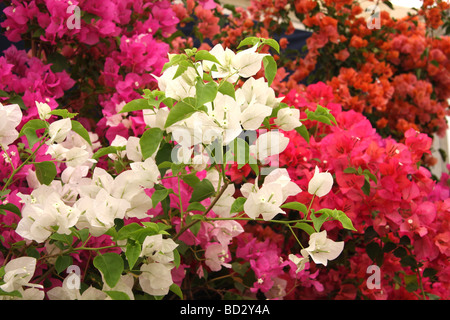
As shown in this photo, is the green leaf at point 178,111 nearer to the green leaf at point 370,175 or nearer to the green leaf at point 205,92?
the green leaf at point 205,92

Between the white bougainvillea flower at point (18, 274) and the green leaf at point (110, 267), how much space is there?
7 cm

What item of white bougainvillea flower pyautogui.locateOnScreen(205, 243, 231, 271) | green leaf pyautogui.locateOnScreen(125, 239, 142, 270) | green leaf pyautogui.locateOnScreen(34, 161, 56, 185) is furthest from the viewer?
white bougainvillea flower pyautogui.locateOnScreen(205, 243, 231, 271)

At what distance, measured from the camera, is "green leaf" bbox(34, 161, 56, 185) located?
60cm

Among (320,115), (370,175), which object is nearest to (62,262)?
(320,115)

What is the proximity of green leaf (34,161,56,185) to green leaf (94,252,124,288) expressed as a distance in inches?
6.1

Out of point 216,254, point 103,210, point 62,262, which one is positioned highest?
point 103,210

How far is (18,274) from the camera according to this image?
52cm

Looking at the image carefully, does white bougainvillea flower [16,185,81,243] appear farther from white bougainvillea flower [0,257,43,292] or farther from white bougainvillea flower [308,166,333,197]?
white bougainvillea flower [308,166,333,197]

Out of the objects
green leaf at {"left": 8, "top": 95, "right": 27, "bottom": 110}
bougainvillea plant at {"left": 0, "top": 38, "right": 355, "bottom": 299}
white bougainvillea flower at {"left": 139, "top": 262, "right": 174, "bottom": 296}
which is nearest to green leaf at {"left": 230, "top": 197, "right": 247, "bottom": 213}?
bougainvillea plant at {"left": 0, "top": 38, "right": 355, "bottom": 299}

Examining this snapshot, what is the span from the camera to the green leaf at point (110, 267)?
0.49 meters

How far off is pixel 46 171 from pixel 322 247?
37cm

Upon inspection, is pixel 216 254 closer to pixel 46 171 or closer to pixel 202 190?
pixel 202 190
